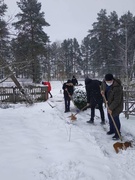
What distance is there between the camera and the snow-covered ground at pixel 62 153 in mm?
4332

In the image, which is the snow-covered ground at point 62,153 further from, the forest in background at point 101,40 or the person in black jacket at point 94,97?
the forest in background at point 101,40

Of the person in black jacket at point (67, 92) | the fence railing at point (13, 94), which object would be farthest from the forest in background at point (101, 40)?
the person in black jacket at point (67, 92)

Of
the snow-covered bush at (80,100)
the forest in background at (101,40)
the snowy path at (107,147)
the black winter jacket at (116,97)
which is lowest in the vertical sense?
the snowy path at (107,147)

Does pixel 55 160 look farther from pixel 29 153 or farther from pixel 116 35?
pixel 116 35

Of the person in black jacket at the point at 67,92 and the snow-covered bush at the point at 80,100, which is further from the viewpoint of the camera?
the snow-covered bush at the point at 80,100

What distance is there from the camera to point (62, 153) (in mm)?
5309

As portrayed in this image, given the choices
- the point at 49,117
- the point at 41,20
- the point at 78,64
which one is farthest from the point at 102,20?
the point at 49,117

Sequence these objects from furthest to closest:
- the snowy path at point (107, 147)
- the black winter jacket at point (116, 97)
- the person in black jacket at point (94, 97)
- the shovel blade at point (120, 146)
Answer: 1. the person in black jacket at point (94, 97)
2. the black winter jacket at point (116, 97)
3. the shovel blade at point (120, 146)
4. the snowy path at point (107, 147)

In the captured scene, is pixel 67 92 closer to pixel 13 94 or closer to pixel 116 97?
pixel 116 97

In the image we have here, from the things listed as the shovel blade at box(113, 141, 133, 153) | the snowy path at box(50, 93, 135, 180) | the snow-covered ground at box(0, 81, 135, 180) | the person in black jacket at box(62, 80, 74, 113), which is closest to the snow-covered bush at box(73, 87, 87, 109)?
the person in black jacket at box(62, 80, 74, 113)

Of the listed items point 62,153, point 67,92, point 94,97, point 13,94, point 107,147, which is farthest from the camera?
point 13,94

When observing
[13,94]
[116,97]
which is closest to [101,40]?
[13,94]

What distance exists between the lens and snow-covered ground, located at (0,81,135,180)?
433cm

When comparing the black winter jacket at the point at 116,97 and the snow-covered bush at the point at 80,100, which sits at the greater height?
the black winter jacket at the point at 116,97
